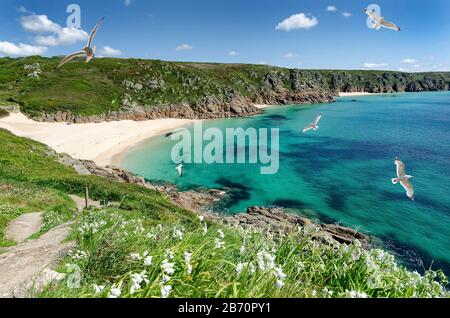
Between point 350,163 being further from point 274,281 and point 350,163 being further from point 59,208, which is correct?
point 274,281

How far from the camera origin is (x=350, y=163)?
4966 centimetres

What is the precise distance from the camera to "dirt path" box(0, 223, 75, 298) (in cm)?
562

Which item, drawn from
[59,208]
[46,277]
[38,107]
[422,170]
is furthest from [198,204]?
[38,107]

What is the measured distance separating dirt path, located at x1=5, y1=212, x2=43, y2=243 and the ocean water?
1735 centimetres

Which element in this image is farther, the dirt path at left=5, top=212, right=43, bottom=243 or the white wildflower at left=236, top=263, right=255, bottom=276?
the dirt path at left=5, top=212, right=43, bottom=243

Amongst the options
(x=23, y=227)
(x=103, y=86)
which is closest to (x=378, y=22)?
(x=23, y=227)

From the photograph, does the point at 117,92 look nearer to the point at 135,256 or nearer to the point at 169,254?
the point at 135,256

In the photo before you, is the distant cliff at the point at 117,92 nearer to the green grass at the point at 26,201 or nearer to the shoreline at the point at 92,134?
the shoreline at the point at 92,134

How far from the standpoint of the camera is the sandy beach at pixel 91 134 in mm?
51094

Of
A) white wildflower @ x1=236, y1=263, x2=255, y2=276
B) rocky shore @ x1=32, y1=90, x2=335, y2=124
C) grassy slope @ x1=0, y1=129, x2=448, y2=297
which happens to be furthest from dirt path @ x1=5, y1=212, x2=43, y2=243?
rocky shore @ x1=32, y1=90, x2=335, y2=124

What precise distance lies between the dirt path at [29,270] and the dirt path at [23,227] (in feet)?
19.9

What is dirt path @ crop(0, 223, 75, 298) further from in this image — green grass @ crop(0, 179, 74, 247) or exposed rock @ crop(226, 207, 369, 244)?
exposed rock @ crop(226, 207, 369, 244)

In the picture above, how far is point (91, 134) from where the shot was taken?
62.3m
